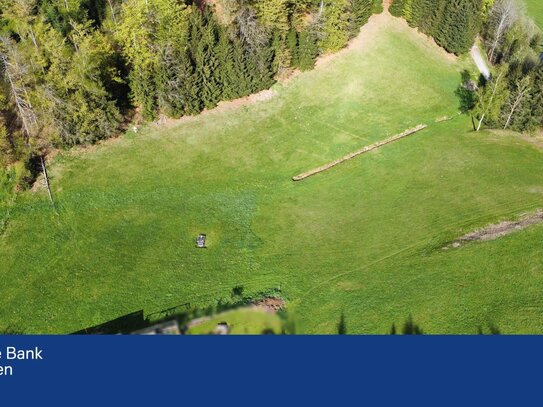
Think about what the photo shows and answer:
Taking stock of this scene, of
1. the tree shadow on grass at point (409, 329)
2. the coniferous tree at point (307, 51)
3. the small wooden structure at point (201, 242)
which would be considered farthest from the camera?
the coniferous tree at point (307, 51)

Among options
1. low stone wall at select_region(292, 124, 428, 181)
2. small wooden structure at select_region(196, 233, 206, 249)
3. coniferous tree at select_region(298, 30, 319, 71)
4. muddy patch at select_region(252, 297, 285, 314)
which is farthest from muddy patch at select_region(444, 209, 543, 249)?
coniferous tree at select_region(298, 30, 319, 71)

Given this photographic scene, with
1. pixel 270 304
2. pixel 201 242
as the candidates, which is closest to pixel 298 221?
pixel 201 242

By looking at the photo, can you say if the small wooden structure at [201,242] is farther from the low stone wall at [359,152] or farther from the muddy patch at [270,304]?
the low stone wall at [359,152]

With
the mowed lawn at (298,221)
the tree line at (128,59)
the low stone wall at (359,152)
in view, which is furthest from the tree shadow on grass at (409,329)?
the tree line at (128,59)

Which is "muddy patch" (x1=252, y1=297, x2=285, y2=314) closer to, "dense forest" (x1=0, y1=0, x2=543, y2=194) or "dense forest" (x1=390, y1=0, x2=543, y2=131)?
"dense forest" (x1=0, y1=0, x2=543, y2=194)

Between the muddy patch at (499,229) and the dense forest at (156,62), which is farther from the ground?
the dense forest at (156,62)

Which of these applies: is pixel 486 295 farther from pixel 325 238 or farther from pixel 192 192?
pixel 192 192

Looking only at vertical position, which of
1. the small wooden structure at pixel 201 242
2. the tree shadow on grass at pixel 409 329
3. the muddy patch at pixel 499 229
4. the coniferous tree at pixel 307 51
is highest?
the coniferous tree at pixel 307 51
